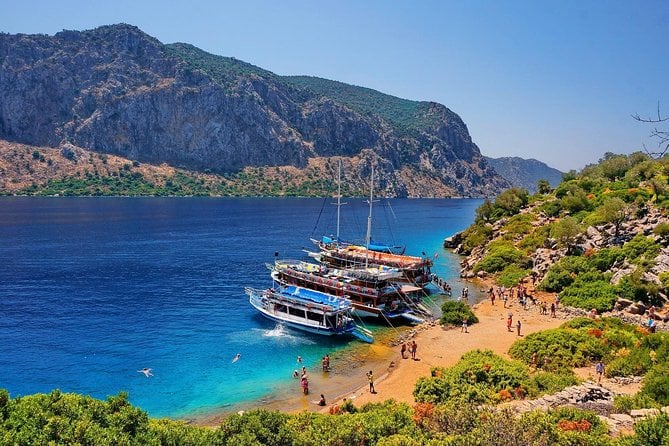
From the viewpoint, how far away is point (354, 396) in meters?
32.5

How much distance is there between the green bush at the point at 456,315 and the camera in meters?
46.5

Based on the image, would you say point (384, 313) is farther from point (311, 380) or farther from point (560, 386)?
point (560, 386)

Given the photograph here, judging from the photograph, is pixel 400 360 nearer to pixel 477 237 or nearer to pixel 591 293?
pixel 591 293

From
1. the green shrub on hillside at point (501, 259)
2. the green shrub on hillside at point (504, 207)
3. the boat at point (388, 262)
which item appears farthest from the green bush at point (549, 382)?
the green shrub on hillside at point (504, 207)

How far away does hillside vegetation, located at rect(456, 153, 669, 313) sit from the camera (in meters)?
45.4

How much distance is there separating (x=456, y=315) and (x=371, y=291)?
30.8 feet

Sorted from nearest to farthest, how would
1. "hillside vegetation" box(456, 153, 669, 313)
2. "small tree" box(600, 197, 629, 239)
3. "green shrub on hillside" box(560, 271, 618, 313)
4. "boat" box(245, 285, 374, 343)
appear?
"boat" box(245, 285, 374, 343) < "green shrub on hillside" box(560, 271, 618, 313) < "hillside vegetation" box(456, 153, 669, 313) < "small tree" box(600, 197, 629, 239)

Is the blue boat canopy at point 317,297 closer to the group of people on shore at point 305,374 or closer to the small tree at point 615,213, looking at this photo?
the group of people on shore at point 305,374

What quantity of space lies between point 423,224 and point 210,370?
121 m

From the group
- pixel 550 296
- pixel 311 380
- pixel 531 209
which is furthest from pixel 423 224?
pixel 311 380

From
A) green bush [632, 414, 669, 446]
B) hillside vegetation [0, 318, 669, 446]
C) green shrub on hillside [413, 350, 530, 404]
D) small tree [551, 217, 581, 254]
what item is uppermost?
small tree [551, 217, 581, 254]

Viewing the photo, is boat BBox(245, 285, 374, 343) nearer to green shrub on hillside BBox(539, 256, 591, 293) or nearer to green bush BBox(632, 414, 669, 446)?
green shrub on hillside BBox(539, 256, 591, 293)

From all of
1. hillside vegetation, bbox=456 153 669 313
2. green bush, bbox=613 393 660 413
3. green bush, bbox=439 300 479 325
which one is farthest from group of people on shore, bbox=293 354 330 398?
hillside vegetation, bbox=456 153 669 313

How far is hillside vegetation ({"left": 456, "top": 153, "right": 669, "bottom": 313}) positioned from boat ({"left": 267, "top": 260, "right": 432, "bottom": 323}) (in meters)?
15.9
